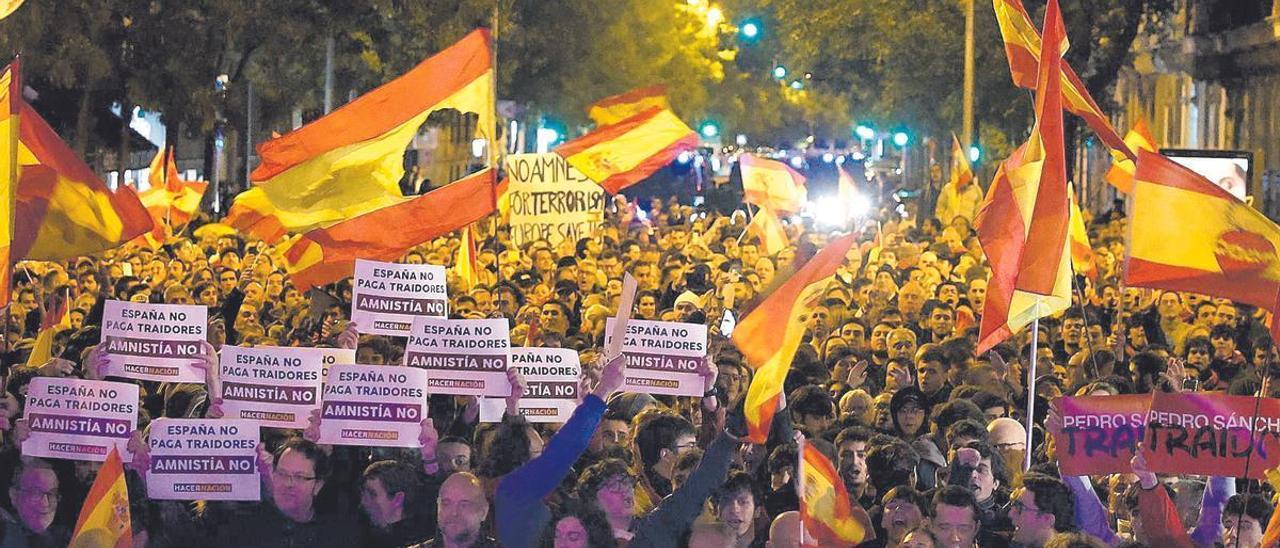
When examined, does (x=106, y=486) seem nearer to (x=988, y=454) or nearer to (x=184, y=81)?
(x=988, y=454)

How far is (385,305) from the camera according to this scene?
43.7ft

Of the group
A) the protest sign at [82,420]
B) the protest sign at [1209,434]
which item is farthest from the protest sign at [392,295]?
the protest sign at [1209,434]

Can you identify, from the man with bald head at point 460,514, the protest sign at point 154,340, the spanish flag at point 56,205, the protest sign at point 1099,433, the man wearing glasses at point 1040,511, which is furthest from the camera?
the spanish flag at point 56,205

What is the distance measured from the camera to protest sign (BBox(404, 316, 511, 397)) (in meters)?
11.0

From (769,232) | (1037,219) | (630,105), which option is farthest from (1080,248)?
(1037,219)

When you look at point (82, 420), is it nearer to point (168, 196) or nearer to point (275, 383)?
point (275, 383)

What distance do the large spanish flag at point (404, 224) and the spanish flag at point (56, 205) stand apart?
1.50 m

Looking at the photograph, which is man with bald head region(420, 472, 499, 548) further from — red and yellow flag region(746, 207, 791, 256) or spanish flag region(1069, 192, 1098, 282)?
red and yellow flag region(746, 207, 791, 256)

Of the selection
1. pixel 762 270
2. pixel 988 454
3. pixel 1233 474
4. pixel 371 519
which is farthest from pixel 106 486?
pixel 762 270

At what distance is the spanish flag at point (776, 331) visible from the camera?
969cm

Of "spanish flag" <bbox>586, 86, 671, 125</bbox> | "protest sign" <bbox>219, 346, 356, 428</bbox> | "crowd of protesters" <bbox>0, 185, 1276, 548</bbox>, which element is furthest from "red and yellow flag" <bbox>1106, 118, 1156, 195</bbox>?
"protest sign" <bbox>219, 346, 356, 428</bbox>

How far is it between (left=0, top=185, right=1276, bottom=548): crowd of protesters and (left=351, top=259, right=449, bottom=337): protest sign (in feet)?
0.77

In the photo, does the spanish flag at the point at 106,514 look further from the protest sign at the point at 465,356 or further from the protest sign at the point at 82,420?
the protest sign at the point at 465,356

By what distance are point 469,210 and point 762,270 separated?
498cm
